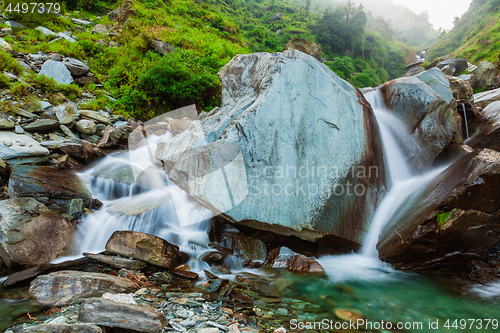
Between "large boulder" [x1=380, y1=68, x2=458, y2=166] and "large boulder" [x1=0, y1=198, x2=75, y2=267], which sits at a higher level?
"large boulder" [x1=380, y1=68, x2=458, y2=166]

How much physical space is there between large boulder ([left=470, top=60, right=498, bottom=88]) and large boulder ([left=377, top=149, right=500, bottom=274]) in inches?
631

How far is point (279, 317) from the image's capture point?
9.34 feet

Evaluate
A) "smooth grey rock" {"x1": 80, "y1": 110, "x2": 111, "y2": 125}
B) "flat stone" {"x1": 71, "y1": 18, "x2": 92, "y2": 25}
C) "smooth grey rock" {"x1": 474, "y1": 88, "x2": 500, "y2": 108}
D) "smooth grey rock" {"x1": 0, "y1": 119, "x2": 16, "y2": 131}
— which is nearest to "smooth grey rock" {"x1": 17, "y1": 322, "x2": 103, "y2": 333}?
"smooth grey rock" {"x1": 0, "y1": 119, "x2": 16, "y2": 131}

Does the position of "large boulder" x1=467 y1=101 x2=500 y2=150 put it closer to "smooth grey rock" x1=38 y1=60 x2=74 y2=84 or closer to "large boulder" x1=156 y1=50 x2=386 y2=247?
"large boulder" x1=156 y1=50 x2=386 y2=247

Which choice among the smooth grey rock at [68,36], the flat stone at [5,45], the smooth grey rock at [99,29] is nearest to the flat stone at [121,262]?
the flat stone at [5,45]

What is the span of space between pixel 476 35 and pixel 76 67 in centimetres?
4718

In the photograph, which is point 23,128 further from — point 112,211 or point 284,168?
point 284,168

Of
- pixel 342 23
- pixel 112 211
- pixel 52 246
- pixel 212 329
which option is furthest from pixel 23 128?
pixel 342 23

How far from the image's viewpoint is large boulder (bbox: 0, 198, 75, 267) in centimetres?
381

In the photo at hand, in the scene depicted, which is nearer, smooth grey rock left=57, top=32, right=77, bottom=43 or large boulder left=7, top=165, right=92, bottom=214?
large boulder left=7, top=165, right=92, bottom=214

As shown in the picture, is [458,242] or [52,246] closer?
[458,242]

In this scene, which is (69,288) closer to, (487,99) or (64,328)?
(64,328)

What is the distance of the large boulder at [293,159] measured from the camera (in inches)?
167

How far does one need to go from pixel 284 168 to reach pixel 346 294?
88.6 inches
